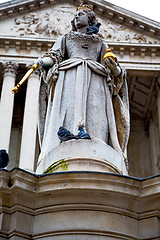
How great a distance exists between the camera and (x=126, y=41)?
30391mm

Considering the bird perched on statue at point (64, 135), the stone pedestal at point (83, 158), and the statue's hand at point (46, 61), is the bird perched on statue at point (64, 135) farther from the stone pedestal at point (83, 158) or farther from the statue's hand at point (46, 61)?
the statue's hand at point (46, 61)

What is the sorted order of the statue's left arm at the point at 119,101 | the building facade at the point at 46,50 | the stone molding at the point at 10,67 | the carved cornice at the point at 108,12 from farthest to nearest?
the carved cornice at the point at 108,12 < the stone molding at the point at 10,67 < the building facade at the point at 46,50 < the statue's left arm at the point at 119,101

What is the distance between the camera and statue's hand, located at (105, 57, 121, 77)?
8180 millimetres

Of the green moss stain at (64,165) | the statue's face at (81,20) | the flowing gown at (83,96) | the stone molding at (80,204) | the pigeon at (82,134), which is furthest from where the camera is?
the statue's face at (81,20)

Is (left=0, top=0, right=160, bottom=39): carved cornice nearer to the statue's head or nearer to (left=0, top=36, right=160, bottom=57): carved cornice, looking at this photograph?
(left=0, top=36, right=160, bottom=57): carved cornice

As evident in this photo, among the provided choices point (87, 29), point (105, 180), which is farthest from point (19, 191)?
point (87, 29)

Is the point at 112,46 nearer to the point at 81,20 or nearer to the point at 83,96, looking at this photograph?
the point at 81,20

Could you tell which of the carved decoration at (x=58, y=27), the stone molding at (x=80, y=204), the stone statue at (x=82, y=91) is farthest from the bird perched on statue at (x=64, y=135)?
the carved decoration at (x=58, y=27)

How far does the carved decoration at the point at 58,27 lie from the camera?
30375 mm

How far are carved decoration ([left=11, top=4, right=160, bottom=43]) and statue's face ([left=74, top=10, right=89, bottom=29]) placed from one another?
2121 centimetres

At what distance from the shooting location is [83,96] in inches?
312

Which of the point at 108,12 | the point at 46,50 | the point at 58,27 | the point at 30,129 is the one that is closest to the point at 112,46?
the point at 108,12

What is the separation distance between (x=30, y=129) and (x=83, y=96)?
17.9 m

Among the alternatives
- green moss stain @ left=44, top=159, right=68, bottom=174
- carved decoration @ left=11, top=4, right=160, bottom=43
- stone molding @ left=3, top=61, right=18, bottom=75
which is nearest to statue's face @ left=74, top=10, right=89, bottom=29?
green moss stain @ left=44, top=159, right=68, bottom=174
